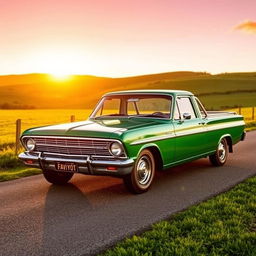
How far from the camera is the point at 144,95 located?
881cm

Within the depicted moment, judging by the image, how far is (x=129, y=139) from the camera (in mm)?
6871

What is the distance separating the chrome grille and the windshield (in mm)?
1480

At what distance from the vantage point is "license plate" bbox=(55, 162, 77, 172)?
7020mm

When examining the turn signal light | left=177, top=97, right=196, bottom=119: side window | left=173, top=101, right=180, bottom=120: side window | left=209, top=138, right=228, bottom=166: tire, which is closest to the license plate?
the turn signal light

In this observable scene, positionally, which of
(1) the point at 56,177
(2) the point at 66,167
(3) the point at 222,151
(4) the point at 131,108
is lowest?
(1) the point at 56,177

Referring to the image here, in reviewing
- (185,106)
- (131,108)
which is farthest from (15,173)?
(185,106)

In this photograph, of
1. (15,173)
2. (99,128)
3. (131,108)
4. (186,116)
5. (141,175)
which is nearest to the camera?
(99,128)

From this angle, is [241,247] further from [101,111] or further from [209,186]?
[101,111]

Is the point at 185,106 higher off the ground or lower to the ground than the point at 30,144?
higher

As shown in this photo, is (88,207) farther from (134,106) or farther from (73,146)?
(134,106)

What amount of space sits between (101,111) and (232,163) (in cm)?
386

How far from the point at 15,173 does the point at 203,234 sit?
5.79 meters

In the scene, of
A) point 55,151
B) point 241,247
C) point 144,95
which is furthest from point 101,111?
point 241,247

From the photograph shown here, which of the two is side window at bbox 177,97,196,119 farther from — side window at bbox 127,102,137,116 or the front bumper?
the front bumper
